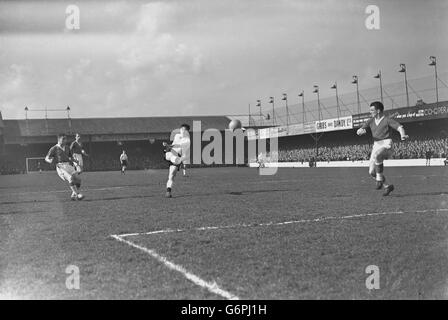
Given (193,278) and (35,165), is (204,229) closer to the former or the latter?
(193,278)

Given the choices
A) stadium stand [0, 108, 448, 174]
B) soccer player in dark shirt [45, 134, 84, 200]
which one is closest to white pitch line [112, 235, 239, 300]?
soccer player in dark shirt [45, 134, 84, 200]

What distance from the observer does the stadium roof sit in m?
63.5

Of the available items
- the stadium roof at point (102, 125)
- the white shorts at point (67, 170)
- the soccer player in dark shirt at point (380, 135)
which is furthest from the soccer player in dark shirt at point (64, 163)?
the stadium roof at point (102, 125)

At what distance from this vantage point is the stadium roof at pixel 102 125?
63.5 meters

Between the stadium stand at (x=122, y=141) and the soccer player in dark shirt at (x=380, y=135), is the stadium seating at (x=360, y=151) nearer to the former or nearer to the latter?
the stadium stand at (x=122, y=141)

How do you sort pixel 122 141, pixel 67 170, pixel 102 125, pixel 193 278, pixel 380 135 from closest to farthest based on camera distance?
pixel 193 278 → pixel 380 135 → pixel 67 170 → pixel 122 141 → pixel 102 125

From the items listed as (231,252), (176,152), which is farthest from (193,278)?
(176,152)

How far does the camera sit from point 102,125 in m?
69.0
